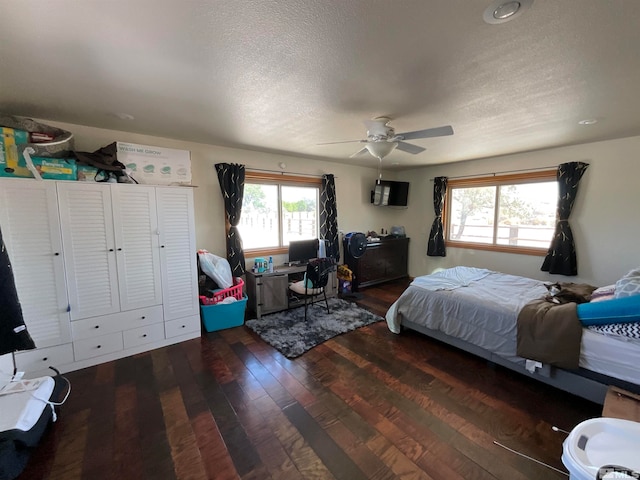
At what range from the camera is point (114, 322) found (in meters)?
2.67

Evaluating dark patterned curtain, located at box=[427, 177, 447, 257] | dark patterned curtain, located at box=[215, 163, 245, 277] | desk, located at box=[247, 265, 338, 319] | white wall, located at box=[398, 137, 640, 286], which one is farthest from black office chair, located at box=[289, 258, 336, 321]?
white wall, located at box=[398, 137, 640, 286]

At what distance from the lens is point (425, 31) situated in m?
1.34

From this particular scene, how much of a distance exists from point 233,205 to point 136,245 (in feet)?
4.19

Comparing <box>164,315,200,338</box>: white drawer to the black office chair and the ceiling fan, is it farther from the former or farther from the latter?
the ceiling fan

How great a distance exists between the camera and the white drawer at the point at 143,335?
275 cm

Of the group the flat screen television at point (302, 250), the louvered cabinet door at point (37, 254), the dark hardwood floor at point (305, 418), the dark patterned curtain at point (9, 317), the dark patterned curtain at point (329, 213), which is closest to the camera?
the dark hardwood floor at point (305, 418)

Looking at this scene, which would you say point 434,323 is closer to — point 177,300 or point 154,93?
point 177,300

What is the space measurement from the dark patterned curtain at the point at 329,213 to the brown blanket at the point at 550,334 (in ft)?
9.75

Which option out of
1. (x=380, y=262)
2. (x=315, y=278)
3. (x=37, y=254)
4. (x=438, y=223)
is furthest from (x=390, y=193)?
(x=37, y=254)

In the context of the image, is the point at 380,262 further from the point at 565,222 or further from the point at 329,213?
the point at 565,222

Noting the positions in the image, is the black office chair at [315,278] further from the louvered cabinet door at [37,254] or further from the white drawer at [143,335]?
the louvered cabinet door at [37,254]

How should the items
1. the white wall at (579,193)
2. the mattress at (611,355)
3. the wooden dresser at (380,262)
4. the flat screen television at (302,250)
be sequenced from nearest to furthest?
the mattress at (611,355), the white wall at (579,193), the flat screen television at (302,250), the wooden dresser at (380,262)

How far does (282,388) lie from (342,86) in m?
2.43

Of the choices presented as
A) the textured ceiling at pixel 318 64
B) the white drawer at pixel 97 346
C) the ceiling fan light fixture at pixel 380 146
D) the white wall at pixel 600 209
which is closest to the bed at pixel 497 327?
the white wall at pixel 600 209
